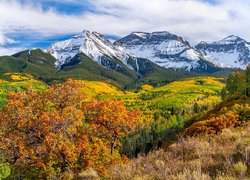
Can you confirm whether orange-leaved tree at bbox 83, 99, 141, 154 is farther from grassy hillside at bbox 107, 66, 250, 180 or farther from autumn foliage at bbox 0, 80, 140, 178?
grassy hillside at bbox 107, 66, 250, 180

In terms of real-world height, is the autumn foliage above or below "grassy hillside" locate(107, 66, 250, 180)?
below

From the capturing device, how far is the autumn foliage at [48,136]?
21406 mm

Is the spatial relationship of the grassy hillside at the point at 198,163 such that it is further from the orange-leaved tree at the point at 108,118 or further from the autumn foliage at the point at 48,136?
the orange-leaved tree at the point at 108,118

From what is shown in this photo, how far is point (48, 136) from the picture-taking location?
20.8m

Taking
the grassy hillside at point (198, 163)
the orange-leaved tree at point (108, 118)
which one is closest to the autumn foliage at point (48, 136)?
the orange-leaved tree at point (108, 118)

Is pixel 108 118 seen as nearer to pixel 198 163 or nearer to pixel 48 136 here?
pixel 48 136

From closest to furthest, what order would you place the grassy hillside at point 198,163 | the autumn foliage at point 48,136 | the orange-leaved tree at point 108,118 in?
the grassy hillside at point 198,163
the autumn foliage at point 48,136
the orange-leaved tree at point 108,118

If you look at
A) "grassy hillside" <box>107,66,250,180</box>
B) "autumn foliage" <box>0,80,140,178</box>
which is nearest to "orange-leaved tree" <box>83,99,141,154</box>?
"autumn foliage" <box>0,80,140,178</box>

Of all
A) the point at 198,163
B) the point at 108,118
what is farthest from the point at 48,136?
the point at 198,163

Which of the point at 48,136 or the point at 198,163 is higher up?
the point at 198,163

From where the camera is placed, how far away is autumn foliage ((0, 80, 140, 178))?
21.4 m

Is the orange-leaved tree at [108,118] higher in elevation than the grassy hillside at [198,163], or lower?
lower

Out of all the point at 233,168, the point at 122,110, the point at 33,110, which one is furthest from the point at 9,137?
the point at 233,168

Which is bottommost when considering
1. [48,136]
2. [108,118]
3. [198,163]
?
[48,136]
